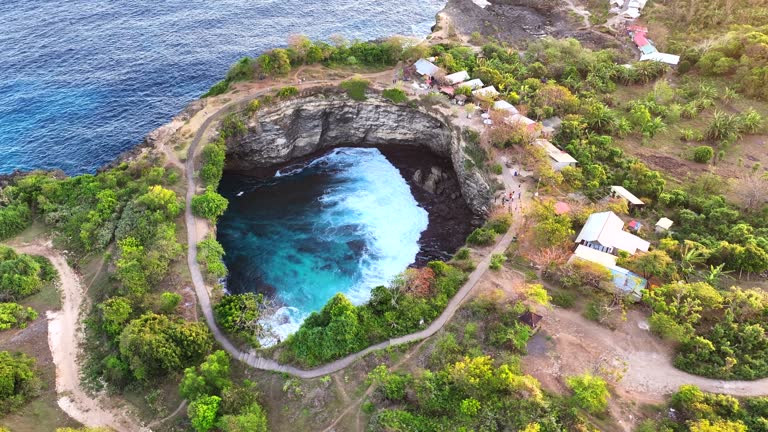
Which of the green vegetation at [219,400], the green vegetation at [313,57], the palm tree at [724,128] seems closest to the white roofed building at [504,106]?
the green vegetation at [313,57]

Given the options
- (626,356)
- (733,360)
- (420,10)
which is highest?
(420,10)

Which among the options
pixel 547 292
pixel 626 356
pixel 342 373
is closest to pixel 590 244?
pixel 547 292

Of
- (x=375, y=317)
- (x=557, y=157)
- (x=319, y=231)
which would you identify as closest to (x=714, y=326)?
(x=557, y=157)

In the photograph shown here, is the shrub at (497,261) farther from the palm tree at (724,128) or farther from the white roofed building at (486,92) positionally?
the palm tree at (724,128)

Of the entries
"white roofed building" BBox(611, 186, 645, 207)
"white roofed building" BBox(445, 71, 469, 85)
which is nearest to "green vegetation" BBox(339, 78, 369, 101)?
"white roofed building" BBox(445, 71, 469, 85)

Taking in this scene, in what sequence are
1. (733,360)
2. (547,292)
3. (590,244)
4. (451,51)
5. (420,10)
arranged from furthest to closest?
(420,10), (451,51), (590,244), (547,292), (733,360)

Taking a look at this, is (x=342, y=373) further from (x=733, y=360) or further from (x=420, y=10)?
(x=420, y=10)

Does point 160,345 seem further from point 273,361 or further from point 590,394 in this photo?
point 590,394
